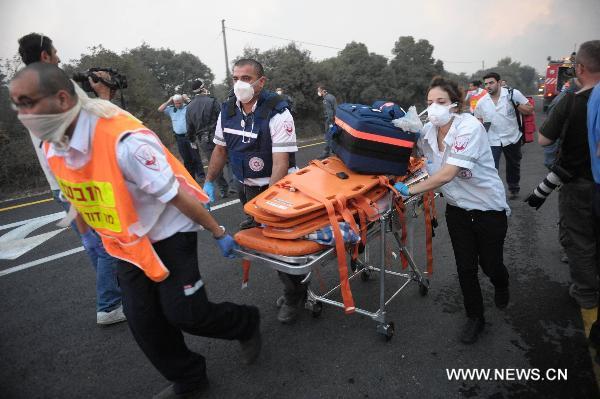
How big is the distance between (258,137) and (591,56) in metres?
2.40

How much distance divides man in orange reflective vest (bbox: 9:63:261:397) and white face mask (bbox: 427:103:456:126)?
5.18 ft

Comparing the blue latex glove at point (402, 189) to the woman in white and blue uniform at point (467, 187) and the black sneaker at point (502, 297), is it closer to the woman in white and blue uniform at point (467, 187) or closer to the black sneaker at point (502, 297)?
the woman in white and blue uniform at point (467, 187)

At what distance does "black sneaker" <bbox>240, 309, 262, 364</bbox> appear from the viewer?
8.38 ft

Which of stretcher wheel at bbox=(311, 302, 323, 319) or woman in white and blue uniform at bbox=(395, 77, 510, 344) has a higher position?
woman in white and blue uniform at bbox=(395, 77, 510, 344)

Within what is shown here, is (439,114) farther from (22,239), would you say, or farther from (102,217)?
(22,239)

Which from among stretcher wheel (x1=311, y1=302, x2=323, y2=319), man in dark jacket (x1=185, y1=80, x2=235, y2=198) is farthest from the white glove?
man in dark jacket (x1=185, y1=80, x2=235, y2=198)

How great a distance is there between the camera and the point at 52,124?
5.91 ft

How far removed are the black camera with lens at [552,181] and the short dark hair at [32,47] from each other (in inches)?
151

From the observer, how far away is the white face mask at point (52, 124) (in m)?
1.77

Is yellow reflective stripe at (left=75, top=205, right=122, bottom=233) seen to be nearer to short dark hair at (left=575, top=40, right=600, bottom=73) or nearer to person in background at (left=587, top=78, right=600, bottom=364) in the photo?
person in background at (left=587, top=78, right=600, bottom=364)

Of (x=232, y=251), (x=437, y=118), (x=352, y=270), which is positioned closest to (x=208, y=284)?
(x=352, y=270)

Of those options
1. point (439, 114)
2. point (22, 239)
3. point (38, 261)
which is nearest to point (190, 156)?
point (22, 239)

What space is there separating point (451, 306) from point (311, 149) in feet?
35.7

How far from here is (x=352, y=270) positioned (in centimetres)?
388
